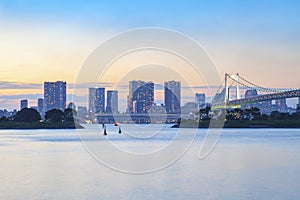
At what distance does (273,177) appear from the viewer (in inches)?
528

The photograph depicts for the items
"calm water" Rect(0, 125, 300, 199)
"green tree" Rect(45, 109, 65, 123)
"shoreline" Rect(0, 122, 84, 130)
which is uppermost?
"green tree" Rect(45, 109, 65, 123)

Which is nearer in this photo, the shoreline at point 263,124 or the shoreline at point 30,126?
the shoreline at point 263,124

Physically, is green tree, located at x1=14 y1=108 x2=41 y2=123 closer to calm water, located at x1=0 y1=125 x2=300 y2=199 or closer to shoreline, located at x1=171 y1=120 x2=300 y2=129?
shoreline, located at x1=171 y1=120 x2=300 y2=129

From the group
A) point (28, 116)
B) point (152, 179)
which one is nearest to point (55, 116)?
point (28, 116)

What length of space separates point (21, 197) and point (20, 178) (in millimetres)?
3094

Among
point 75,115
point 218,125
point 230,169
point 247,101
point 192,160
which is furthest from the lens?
point 75,115

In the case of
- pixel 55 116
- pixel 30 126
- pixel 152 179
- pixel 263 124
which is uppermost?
pixel 55 116

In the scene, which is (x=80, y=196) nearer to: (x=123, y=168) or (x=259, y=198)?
(x=259, y=198)

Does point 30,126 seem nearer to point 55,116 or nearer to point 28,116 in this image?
point 28,116

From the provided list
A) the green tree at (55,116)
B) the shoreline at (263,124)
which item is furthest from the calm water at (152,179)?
the green tree at (55,116)

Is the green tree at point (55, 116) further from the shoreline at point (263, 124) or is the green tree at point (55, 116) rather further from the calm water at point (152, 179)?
the calm water at point (152, 179)

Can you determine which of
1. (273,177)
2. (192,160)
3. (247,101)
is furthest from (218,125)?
(273,177)

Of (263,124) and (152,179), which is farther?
(263,124)

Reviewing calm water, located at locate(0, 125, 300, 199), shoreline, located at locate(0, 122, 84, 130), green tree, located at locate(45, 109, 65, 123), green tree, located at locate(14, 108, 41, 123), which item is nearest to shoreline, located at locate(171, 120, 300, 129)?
shoreline, located at locate(0, 122, 84, 130)
